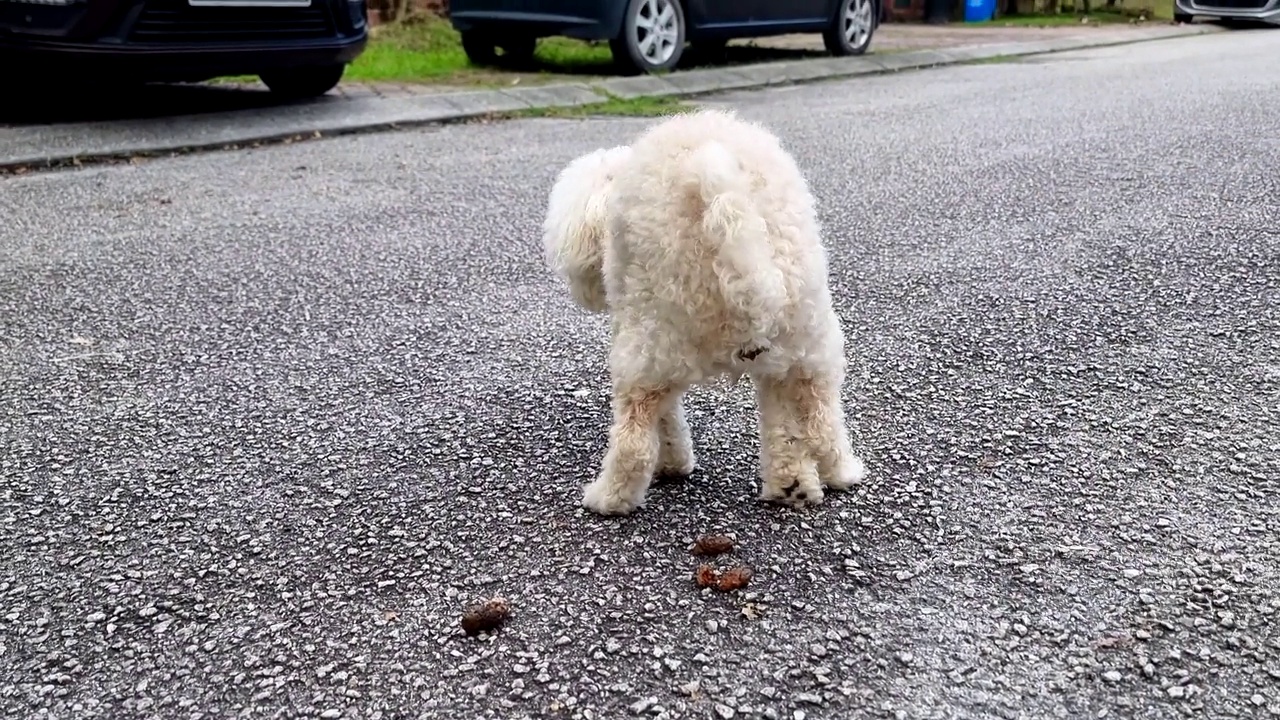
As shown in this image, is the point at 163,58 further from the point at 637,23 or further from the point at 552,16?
the point at 637,23

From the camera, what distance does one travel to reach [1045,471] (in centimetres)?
255

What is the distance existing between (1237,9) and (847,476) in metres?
16.6

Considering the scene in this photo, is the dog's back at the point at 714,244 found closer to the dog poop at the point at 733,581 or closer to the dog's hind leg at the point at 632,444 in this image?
the dog's hind leg at the point at 632,444

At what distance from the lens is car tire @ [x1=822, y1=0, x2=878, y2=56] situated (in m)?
11.4

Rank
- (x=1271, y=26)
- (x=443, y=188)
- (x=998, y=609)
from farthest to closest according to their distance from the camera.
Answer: (x=1271, y=26), (x=443, y=188), (x=998, y=609)

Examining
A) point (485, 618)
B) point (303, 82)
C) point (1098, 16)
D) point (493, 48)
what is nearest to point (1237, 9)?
point (1098, 16)

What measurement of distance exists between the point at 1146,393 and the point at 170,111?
674 cm

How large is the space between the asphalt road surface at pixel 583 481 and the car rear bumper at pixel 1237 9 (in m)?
12.7

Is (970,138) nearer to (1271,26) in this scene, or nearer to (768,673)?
(768,673)

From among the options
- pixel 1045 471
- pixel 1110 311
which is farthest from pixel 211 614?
pixel 1110 311

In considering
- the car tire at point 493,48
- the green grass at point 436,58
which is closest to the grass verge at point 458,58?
the green grass at point 436,58

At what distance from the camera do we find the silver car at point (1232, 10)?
15703mm

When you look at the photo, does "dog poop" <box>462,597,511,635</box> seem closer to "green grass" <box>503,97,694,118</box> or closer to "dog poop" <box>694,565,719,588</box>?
"dog poop" <box>694,565,719,588</box>

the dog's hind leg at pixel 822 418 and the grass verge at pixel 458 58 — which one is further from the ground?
the grass verge at pixel 458 58
